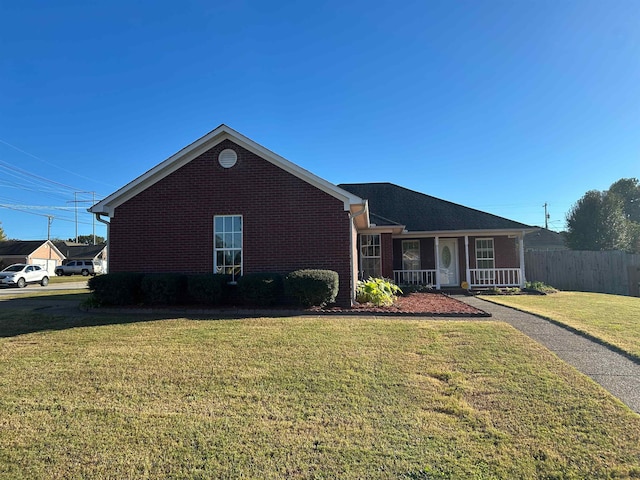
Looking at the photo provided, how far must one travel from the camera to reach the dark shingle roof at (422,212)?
677 inches

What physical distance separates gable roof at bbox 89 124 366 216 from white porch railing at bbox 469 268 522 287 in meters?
8.81

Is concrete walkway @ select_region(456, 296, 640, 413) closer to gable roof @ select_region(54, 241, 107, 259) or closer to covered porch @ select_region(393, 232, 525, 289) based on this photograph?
covered porch @ select_region(393, 232, 525, 289)

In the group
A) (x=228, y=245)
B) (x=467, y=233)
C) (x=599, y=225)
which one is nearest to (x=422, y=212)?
(x=467, y=233)

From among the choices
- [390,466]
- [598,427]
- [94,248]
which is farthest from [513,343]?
[94,248]

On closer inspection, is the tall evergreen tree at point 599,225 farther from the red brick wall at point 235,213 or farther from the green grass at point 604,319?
the red brick wall at point 235,213

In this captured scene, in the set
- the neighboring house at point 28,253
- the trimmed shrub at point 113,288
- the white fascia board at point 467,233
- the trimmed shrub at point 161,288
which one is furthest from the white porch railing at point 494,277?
the neighboring house at point 28,253

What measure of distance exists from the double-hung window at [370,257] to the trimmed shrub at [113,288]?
945 cm

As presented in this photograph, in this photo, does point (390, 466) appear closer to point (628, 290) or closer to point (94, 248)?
point (628, 290)

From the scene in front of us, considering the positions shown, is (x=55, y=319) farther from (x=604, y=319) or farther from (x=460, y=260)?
(x=460, y=260)

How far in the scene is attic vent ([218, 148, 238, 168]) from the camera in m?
11.4

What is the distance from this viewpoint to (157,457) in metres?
3.16

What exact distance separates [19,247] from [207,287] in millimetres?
54989

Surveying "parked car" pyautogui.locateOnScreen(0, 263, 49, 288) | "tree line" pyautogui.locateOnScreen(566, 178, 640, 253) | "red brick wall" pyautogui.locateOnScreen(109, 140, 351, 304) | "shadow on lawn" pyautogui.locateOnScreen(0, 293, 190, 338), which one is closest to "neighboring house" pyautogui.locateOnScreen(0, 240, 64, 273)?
"parked car" pyautogui.locateOnScreen(0, 263, 49, 288)

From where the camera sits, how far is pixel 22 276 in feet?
93.9
